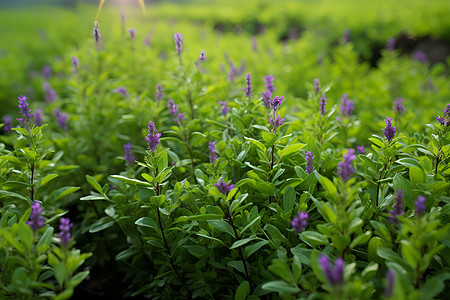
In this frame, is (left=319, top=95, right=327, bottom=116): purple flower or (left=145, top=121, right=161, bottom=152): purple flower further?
(left=319, top=95, right=327, bottom=116): purple flower

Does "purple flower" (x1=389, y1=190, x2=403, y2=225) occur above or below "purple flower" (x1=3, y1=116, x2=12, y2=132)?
below

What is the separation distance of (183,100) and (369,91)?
7.26 ft

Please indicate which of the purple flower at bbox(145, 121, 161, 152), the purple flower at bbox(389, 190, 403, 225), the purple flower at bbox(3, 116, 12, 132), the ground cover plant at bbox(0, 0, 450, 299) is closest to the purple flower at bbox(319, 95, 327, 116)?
the ground cover plant at bbox(0, 0, 450, 299)

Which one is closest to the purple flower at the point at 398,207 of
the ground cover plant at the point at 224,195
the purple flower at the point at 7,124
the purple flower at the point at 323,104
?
the ground cover plant at the point at 224,195

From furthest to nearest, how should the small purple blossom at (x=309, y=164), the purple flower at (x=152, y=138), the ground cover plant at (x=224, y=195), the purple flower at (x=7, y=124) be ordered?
1. the purple flower at (x=7, y=124)
2. the small purple blossom at (x=309, y=164)
3. the purple flower at (x=152, y=138)
4. the ground cover plant at (x=224, y=195)

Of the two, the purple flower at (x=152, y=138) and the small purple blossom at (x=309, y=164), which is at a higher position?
the purple flower at (x=152, y=138)

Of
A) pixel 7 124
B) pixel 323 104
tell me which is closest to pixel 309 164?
pixel 323 104

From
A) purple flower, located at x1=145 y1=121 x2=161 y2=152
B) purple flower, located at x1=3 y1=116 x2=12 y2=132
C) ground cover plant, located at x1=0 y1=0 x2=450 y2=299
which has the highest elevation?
purple flower, located at x1=145 y1=121 x2=161 y2=152

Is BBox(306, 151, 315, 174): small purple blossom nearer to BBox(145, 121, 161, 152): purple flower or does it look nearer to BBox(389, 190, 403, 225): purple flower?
BBox(389, 190, 403, 225): purple flower

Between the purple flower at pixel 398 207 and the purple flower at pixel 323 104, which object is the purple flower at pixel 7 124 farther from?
the purple flower at pixel 398 207

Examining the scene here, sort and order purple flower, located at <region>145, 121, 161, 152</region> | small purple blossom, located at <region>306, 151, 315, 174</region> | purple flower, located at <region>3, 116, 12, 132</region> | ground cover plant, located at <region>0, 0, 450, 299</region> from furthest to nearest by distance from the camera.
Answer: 1. purple flower, located at <region>3, 116, 12, 132</region>
2. small purple blossom, located at <region>306, 151, 315, 174</region>
3. purple flower, located at <region>145, 121, 161, 152</region>
4. ground cover plant, located at <region>0, 0, 450, 299</region>

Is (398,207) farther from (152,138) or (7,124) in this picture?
(7,124)

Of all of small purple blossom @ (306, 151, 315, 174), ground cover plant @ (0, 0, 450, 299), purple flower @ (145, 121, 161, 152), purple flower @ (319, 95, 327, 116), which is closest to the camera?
ground cover plant @ (0, 0, 450, 299)

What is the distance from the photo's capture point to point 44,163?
6.76ft
